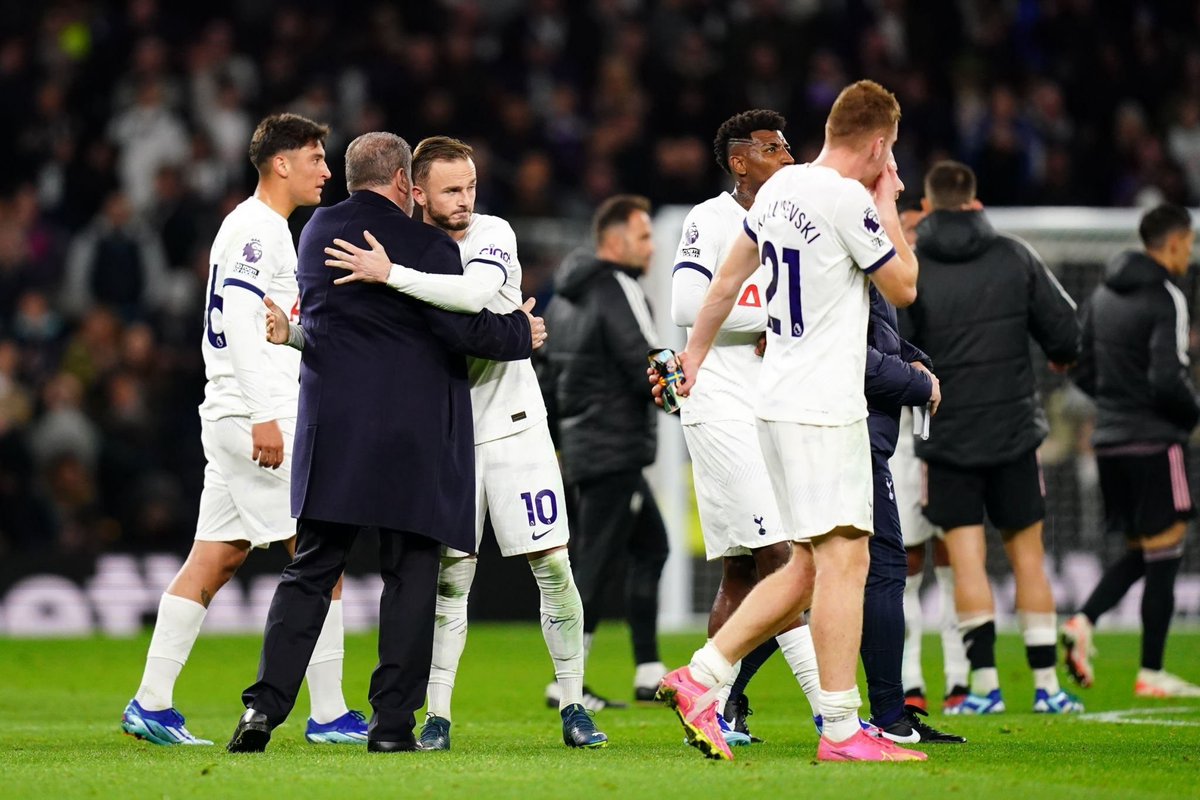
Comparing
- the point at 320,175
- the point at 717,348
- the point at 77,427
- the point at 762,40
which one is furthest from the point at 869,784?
the point at 762,40

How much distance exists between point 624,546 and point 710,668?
3.72 meters

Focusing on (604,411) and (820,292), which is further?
(604,411)

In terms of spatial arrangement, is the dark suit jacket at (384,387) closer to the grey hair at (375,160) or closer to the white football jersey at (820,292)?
the grey hair at (375,160)

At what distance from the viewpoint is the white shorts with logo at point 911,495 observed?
9.63 meters

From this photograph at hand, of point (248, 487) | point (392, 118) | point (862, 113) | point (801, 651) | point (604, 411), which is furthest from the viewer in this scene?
point (392, 118)

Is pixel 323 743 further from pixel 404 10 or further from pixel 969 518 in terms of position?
pixel 404 10

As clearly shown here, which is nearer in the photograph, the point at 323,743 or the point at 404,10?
the point at 323,743

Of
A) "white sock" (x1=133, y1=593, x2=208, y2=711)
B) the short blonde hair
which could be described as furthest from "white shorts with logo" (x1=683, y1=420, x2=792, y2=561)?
"white sock" (x1=133, y1=593, x2=208, y2=711)

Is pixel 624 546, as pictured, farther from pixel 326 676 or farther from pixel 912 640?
pixel 326 676

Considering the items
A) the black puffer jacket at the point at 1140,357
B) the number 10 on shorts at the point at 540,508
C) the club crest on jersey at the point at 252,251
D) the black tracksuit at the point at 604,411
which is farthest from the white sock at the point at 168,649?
the black puffer jacket at the point at 1140,357

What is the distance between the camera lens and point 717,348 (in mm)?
7652

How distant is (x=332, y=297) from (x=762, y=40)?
1386cm

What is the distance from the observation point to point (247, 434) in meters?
7.64

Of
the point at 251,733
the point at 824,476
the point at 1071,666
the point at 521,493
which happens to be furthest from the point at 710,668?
the point at 1071,666
